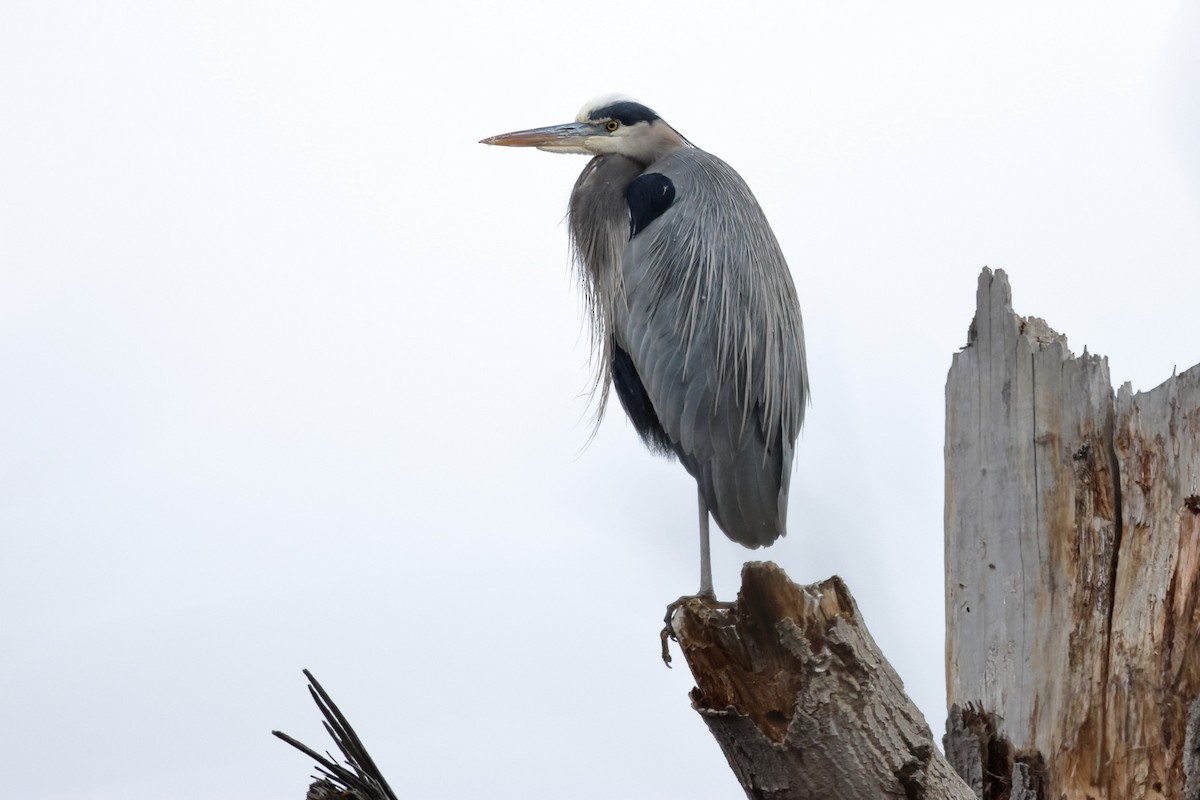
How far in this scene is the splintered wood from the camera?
234 centimetres

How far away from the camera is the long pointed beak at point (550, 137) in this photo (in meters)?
3.83

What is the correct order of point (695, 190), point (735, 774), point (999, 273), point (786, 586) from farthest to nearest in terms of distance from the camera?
point (695, 190) < point (999, 273) < point (735, 774) < point (786, 586)

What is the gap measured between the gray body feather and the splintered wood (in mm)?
697

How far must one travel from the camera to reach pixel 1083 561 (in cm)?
249

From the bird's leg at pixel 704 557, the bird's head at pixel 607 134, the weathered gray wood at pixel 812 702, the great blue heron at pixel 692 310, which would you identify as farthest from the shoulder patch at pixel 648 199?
the weathered gray wood at pixel 812 702

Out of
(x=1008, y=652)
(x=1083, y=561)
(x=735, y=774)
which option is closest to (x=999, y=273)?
(x=1083, y=561)

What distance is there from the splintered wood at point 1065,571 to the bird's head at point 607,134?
4.79 feet

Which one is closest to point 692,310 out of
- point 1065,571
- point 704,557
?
point 704,557

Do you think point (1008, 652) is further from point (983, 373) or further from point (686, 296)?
point (686, 296)

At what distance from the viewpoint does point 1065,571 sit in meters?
2.51

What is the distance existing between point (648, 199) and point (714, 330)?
47 centimetres

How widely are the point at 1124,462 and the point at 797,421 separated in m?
1.20

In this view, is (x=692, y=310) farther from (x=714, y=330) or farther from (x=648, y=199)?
(x=648, y=199)

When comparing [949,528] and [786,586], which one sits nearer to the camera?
[786,586]
